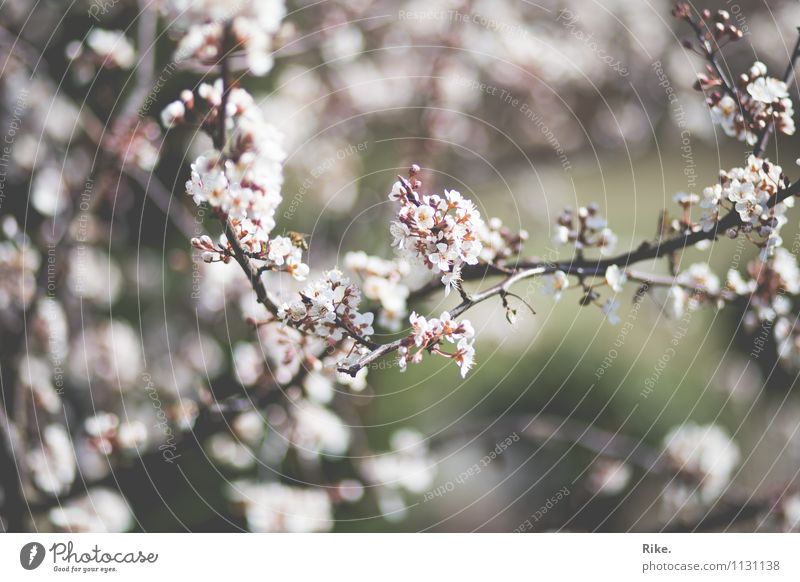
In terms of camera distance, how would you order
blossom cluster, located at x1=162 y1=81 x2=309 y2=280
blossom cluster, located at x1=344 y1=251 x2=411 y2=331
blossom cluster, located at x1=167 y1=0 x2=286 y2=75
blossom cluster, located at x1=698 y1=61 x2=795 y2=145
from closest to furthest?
blossom cluster, located at x1=162 y1=81 x2=309 y2=280, blossom cluster, located at x1=698 y1=61 x2=795 y2=145, blossom cluster, located at x1=344 y1=251 x2=411 y2=331, blossom cluster, located at x1=167 y1=0 x2=286 y2=75

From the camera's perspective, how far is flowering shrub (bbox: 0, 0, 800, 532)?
76 centimetres

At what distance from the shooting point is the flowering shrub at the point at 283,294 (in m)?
0.76

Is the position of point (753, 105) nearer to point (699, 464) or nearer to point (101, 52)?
point (699, 464)

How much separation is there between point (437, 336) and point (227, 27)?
Result: 0.78 metres

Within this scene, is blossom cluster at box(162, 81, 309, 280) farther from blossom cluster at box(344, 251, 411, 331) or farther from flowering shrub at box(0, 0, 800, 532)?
blossom cluster at box(344, 251, 411, 331)

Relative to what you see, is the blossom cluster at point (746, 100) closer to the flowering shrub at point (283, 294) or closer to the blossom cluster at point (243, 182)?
the flowering shrub at point (283, 294)

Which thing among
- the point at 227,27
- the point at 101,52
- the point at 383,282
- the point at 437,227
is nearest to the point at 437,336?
the point at 437,227

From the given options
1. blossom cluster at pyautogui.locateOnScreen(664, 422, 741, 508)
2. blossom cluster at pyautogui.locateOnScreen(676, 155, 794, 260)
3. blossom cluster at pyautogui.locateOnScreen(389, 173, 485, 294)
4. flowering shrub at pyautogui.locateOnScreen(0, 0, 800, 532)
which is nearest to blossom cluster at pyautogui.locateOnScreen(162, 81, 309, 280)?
flowering shrub at pyautogui.locateOnScreen(0, 0, 800, 532)

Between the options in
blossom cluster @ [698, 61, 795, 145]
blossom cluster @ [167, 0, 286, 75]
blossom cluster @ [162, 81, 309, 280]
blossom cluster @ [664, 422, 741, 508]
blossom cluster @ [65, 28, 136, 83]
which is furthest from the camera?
blossom cluster @ [664, 422, 741, 508]

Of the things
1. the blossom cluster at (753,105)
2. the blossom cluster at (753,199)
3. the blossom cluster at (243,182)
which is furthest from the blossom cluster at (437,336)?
the blossom cluster at (753,105)

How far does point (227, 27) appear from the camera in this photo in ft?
3.65

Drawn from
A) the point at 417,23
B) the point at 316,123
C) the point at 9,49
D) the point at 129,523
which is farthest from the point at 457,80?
the point at 129,523

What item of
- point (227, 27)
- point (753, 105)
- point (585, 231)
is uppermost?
point (227, 27)

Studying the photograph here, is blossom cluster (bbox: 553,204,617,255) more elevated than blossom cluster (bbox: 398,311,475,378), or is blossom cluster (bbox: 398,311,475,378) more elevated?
blossom cluster (bbox: 553,204,617,255)
